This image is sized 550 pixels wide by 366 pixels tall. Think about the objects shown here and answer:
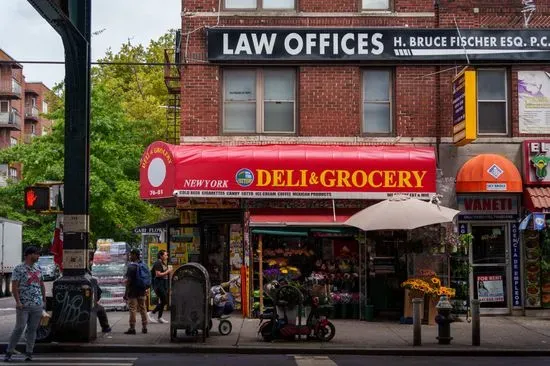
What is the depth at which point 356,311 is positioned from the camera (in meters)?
19.2

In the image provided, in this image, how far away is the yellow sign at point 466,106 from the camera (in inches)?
718

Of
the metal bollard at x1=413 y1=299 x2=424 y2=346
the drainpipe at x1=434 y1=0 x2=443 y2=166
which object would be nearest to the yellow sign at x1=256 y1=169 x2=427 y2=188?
the drainpipe at x1=434 y1=0 x2=443 y2=166

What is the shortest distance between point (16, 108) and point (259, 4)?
61247 mm

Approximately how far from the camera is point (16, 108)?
7644cm

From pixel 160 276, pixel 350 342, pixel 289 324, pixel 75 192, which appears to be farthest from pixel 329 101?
pixel 75 192

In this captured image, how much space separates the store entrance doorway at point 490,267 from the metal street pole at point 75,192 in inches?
380

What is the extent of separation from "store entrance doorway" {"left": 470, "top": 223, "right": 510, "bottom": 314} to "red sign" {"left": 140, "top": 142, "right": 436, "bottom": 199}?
2058 millimetres

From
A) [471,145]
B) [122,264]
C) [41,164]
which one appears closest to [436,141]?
[471,145]

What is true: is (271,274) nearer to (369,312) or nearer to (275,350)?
(369,312)

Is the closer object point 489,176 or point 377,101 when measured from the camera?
point 489,176

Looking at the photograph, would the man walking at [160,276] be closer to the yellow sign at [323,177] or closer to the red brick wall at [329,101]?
the yellow sign at [323,177]

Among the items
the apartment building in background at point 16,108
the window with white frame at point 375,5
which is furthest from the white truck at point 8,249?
the apartment building in background at point 16,108

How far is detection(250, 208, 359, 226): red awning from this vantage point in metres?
18.7

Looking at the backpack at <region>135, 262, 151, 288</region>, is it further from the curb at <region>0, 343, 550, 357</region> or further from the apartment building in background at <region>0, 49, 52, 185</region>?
the apartment building in background at <region>0, 49, 52, 185</region>
